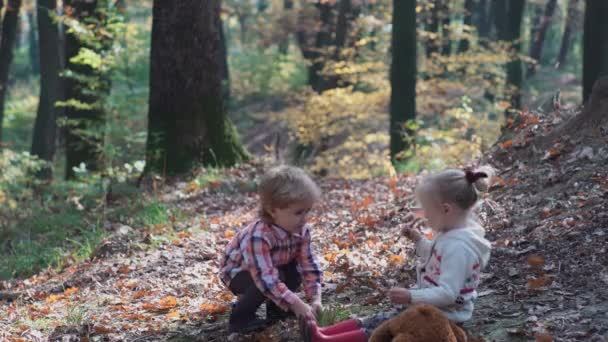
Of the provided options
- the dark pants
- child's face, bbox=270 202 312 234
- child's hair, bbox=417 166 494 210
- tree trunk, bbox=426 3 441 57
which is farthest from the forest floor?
tree trunk, bbox=426 3 441 57

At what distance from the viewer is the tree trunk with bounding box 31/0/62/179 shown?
51.6 ft

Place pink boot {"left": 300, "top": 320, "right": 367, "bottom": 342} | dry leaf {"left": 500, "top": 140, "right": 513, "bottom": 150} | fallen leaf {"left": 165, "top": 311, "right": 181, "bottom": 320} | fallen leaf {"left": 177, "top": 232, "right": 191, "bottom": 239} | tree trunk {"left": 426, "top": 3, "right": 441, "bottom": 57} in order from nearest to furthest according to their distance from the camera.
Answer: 1. pink boot {"left": 300, "top": 320, "right": 367, "bottom": 342}
2. fallen leaf {"left": 165, "top": 311, "right": 181, "bottom": 320}
3. fallen leaf {"left": 177, "top": 232, "right": 191, "bottom": 239}
4. dry leaf {"left": 500, "top": 140, "right": 513, "bottom": 150}
5. tree trunk {"left": 426, "top": 3, "right": 441, "bottom": 57}

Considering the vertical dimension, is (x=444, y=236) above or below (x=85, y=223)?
above

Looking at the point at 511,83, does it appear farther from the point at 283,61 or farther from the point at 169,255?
the point at 283,61

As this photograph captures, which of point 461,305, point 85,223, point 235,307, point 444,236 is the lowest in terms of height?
point 85,223

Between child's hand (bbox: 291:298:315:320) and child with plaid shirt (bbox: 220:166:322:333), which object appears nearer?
child's hand (bbox: 291:298:315:320)

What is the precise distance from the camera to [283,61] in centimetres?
3127

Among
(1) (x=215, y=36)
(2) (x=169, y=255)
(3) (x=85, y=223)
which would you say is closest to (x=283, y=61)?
(1) (x=215, y=36)

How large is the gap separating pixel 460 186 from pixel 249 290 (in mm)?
1476

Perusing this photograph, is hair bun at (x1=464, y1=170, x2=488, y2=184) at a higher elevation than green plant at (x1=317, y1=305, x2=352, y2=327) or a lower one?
higher

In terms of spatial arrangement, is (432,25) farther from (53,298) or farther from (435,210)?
(435,210)

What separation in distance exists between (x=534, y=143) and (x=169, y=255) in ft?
14.0

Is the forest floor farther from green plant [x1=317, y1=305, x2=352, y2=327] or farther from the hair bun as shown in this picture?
the hair bun

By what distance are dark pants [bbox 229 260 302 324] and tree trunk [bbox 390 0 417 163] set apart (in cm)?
845
